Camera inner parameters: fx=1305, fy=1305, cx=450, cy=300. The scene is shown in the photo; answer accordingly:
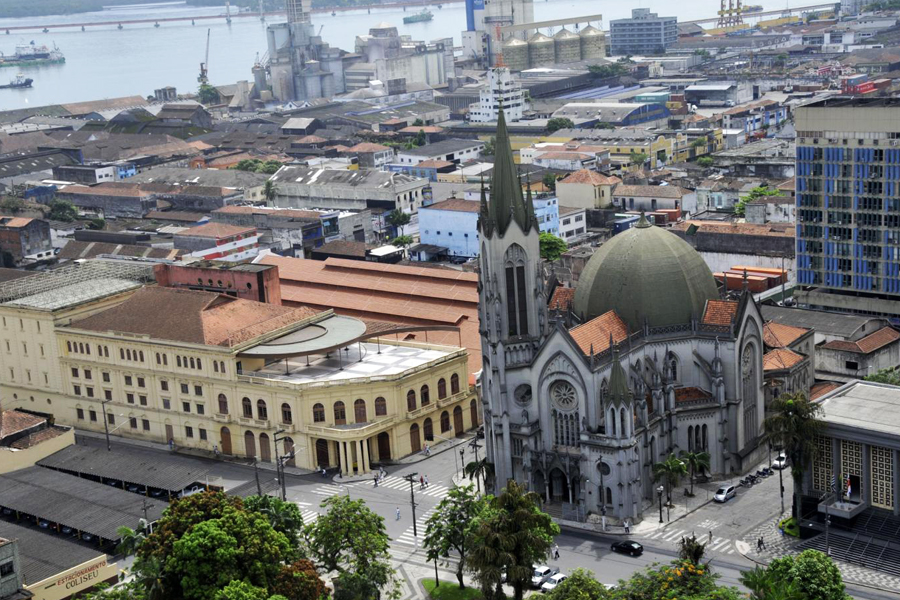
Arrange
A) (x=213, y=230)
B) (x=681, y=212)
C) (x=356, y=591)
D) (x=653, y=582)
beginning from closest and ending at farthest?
1. (x=653, y=582)
2. (x=356, y=591)
3. (x=213, y=230)
4. (x=681, y=212)

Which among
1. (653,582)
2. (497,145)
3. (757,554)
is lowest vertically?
(757,554)

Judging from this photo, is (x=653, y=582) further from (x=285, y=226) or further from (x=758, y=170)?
(x=758, y=170)

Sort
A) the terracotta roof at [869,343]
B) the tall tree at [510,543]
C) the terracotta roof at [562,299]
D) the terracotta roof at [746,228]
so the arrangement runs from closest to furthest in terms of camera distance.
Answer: the tall tree at [510,543] → the terracotta roof at [562,299] → the terracotta roof at [869,343] → the terracotta roof at [746,228]

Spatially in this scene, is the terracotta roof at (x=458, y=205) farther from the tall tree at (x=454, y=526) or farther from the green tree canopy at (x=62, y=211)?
the tall tree at (x=454, y=526)

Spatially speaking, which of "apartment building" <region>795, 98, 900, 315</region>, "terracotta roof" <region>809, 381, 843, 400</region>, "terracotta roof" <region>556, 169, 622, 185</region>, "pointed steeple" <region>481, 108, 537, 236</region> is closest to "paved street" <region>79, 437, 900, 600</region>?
"terracotta roof" <region>809, 381, 843, 400</region>

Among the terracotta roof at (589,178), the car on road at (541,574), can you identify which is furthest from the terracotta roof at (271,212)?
the car on road at (541,574)

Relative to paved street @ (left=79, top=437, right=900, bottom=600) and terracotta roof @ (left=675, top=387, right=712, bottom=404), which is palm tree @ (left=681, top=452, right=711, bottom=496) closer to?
paved street @ (left=79, top=437, right=900, bottom=600)

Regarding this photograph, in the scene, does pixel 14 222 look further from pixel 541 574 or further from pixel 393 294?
pixel 541 574

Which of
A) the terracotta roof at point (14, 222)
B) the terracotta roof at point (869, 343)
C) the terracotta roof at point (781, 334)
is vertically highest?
the terracotta roof at point (14, 222)

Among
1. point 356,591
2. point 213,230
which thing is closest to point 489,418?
point 356,591
